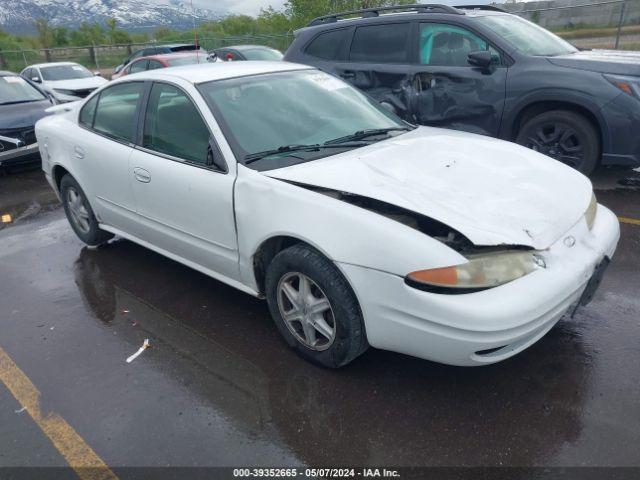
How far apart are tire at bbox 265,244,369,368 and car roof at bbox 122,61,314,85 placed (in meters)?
1.50

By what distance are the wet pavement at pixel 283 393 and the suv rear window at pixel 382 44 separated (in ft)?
11.6

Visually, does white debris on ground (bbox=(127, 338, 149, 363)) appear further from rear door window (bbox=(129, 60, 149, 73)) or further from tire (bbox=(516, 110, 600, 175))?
rear door window (bbox=(129, 60, 149, 73))

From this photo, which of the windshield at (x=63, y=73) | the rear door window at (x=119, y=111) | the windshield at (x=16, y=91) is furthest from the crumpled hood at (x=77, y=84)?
the rear door window at (x=119, y=111)

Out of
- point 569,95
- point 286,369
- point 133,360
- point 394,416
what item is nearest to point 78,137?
point 133,360

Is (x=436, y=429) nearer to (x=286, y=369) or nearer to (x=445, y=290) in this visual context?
(x=445, y=290)

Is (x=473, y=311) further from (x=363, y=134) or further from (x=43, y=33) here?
(x=43, y=33)

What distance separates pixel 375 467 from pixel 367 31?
5.45 meters

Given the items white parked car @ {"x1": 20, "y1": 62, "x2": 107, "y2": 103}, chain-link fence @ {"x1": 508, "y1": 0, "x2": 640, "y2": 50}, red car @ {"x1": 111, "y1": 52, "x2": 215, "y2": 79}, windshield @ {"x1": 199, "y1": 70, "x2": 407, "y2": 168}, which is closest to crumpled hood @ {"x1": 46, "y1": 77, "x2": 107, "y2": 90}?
white parked car @ {"x1": 20, "y1": 62, "x2": 107, "y2": 103}

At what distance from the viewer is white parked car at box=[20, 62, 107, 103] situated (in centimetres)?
1345

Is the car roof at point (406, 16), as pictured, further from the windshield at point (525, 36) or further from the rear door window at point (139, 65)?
the rear door window at point (139, 65)

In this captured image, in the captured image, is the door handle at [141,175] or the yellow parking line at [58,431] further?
the door handle at [141,175]

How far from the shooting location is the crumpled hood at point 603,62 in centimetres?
517

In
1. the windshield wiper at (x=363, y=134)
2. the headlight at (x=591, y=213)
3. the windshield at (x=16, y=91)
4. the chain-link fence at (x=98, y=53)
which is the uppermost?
the windshield wiper at (x=363, y=134)

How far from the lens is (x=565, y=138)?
545cm
